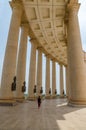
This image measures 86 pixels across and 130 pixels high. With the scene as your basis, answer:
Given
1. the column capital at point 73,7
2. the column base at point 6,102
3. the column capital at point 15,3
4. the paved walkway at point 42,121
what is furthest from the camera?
the column capital at point 15,3

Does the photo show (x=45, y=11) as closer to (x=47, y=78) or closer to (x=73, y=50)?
(x=73, y=50)

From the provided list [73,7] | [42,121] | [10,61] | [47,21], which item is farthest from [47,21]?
[42,121]

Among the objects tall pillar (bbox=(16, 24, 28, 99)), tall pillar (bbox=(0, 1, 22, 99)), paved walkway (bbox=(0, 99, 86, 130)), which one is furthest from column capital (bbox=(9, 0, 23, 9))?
paved walkway (bbox=(0, 99, 86, 130))

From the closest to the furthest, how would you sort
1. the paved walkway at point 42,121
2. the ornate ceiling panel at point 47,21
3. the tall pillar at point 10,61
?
the paved walkway at point 42,121 → the tall pillar at point 10,61 → the ornate ceiling panel at point 47,21

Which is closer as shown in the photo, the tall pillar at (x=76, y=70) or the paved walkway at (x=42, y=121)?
the paved walkway at (x=42, y=121)

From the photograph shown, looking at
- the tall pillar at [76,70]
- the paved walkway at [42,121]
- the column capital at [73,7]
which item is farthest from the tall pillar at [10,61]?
the column capital at [73,7]

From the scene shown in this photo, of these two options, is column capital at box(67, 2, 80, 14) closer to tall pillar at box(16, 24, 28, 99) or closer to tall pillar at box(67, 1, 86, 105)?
tall pillar at box(67, 1, 86, 105)

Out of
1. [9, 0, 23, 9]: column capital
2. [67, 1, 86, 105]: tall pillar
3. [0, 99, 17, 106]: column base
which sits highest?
[9, 0, 23, 9]: column capital

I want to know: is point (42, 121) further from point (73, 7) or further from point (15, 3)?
point (15, 3)

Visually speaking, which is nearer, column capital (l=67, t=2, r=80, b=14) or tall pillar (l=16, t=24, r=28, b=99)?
column capital (l=67, t=2, r=80, b=14)

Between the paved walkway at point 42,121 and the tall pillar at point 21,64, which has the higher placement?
the tall pillar at point 21,64

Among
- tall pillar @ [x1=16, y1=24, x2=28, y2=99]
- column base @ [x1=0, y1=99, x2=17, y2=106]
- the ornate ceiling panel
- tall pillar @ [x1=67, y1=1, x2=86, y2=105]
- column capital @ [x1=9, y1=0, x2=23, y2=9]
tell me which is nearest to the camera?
column base @ [x1=0, y1=99, x2=17, y2=106]

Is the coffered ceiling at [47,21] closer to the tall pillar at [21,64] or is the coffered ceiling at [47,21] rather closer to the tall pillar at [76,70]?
the tall pillar at [21,64]

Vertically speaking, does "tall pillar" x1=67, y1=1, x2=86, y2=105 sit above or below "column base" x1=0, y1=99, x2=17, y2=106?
above
